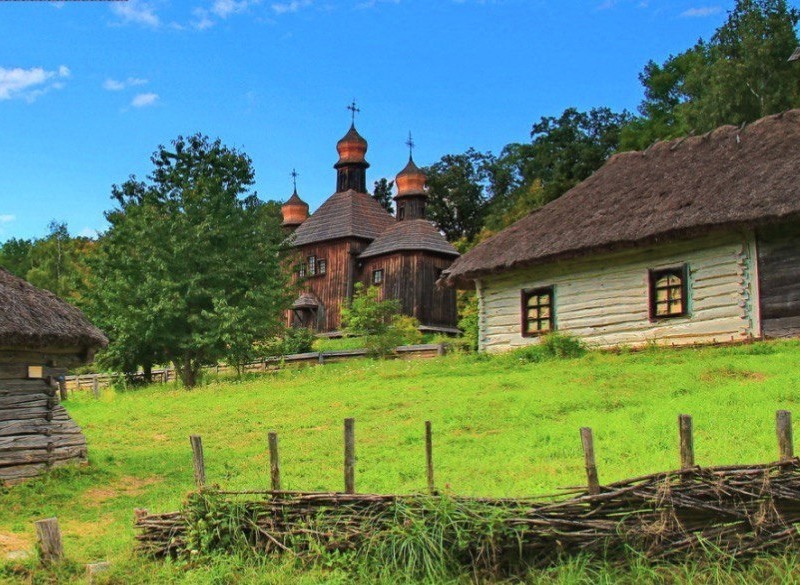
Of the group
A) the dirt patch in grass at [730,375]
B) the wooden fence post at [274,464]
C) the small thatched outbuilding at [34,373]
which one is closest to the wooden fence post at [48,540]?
the wooden fence post at [274,464]

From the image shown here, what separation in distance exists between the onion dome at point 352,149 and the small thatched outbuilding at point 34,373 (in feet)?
135

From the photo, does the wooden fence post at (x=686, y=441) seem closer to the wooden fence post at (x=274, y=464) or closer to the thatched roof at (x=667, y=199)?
the wooden fence post at (x=274, y=464)

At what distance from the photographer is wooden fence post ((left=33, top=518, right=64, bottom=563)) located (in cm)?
876

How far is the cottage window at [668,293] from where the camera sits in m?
23.2

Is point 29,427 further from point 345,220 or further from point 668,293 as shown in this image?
point 345,220

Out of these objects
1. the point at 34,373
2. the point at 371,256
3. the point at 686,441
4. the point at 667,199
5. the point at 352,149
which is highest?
the point at 352,149

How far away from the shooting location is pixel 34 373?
15.1m

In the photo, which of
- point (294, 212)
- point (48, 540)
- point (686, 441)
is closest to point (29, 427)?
point (48, 540)

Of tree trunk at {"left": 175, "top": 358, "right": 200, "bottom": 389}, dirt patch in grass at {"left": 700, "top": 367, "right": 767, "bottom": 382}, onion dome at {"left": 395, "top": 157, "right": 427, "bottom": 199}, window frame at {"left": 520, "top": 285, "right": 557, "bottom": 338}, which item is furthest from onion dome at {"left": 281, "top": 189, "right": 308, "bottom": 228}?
dirt patch in grass at {"left": 700, "top": 367, "right": 767, "bottom": 382}

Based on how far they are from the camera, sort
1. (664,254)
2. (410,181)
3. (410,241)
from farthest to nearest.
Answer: (410,181), (410,241), (664,254)

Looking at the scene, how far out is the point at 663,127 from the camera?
5019 centimetres

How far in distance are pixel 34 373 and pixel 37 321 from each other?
88 cm

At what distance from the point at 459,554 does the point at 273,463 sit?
6.67 ft

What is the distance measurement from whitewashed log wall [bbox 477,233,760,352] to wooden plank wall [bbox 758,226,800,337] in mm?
200
